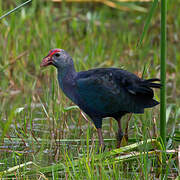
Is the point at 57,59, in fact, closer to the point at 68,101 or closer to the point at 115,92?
the point at 115,92

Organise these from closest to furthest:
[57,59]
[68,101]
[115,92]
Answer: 1. [115,92]
2. [57,59]
3. [68,101]

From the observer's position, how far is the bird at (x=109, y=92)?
3625 millimetres

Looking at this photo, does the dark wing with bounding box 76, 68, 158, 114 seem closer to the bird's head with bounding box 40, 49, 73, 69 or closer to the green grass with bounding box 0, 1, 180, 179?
the green grass with bounding box 0, 1, 180, 179

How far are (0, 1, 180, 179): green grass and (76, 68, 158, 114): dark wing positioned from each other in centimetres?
14

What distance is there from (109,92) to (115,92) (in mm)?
48

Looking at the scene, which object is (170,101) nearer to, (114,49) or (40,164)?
(114,49)

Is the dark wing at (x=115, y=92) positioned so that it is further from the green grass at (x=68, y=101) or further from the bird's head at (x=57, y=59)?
the bird's head at (x=57, y=59)

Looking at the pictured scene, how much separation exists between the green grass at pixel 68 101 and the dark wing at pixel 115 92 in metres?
0.14

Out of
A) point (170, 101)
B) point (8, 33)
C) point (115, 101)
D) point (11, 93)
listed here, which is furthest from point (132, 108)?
point (8, 33)

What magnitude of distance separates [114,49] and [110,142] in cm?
257

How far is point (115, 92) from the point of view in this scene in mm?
3646

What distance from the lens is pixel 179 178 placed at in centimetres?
282

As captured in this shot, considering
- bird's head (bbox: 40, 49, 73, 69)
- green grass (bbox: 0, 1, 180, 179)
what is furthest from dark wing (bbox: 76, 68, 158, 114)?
bird's head (bbox: 40, 49, 73, 69)

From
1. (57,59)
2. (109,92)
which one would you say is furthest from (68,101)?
(109,92)
